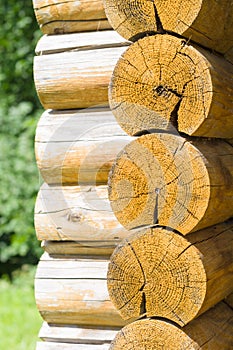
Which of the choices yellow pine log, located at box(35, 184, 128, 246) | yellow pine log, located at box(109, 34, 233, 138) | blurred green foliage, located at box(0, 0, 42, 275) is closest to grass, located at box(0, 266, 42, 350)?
blurred green foliage, located at box(0, 0, 42, 275)

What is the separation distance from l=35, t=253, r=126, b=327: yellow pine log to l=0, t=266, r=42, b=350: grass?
2.14m

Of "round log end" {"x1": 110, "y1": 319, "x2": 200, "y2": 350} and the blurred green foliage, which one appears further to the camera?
the blurred green foliage

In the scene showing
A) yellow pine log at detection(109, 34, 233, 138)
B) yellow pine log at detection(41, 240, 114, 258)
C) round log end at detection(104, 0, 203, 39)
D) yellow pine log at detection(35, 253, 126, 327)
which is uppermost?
round log end at detection(104, 0, 203, 39)

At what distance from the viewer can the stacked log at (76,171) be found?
2850 millimetres

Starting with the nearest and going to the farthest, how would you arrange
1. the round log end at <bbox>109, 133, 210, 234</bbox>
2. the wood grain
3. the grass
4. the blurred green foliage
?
the round log end at <bbox>109, 133, 210, 234</bbox>, the wood grain, the grass, the blurred green foliage

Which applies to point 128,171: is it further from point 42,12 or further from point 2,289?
point 2,289

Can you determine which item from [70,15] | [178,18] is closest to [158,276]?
[178,18]

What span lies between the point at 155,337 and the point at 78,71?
49.6 inches

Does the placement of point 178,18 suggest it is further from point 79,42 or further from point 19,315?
point 19,315

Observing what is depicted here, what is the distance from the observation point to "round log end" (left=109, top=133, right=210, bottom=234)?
207 cm

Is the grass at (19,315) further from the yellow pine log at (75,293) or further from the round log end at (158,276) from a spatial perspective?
the round log end at (158,276)

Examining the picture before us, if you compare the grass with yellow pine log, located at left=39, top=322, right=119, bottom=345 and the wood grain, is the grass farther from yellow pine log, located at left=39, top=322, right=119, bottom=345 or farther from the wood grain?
the wood grain

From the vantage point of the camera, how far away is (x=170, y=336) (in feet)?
6.98

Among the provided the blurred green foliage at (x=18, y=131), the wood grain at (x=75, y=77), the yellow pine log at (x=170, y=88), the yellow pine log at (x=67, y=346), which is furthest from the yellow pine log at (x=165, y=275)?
the blurred green foliage at (x=18, y=131)
